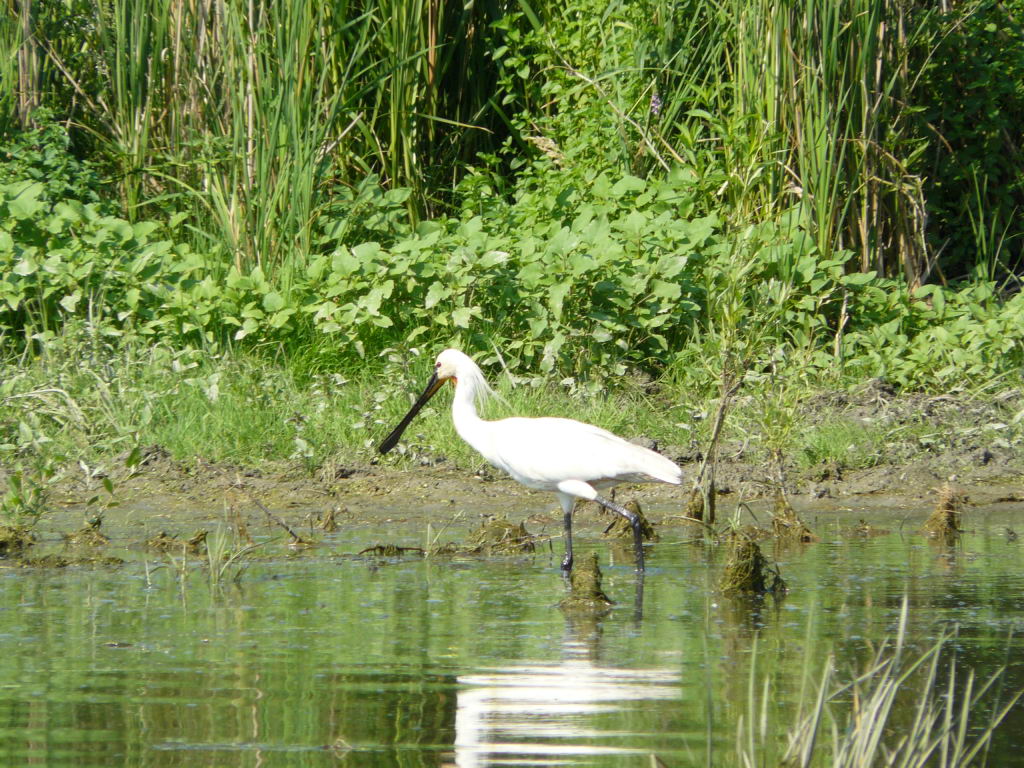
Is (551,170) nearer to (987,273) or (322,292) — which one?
(322,292)

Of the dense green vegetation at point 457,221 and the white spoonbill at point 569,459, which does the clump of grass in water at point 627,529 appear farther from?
the dense green vegetation at point 457,221

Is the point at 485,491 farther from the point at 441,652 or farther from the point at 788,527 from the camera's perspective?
the point at 441,652

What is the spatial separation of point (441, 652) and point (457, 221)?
5.32 m

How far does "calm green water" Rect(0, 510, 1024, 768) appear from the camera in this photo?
4066 mm

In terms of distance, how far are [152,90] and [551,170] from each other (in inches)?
103

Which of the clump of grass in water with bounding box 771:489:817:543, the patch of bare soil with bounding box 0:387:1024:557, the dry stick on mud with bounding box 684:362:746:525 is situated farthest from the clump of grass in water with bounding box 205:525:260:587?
the clump of grass in water with bounding box 771:489:817:543

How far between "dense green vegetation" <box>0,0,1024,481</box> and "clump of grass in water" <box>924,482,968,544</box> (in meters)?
1.20

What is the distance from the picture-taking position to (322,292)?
9.10 meters

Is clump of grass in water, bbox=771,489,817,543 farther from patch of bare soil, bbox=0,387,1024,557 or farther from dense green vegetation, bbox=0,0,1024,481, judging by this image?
dense green vegetation, bbox=0,0,1024,481

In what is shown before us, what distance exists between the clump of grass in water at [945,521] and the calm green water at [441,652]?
0.33ft

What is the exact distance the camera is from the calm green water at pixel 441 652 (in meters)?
4.07

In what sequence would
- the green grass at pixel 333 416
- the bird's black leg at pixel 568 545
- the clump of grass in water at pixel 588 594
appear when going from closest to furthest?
1. the clump of grass in water at pixel 588 594
2. the bird's black leg at pixel 568 545
3. the green grass at pixel 333 416

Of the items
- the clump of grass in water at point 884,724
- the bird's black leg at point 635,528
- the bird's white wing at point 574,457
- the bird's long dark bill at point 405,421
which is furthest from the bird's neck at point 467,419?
the clump of grass in water at point 884,724

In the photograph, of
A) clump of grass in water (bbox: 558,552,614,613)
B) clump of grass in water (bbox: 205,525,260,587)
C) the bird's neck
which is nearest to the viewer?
clump of grass in water (bbox: 558,552,614,613)
